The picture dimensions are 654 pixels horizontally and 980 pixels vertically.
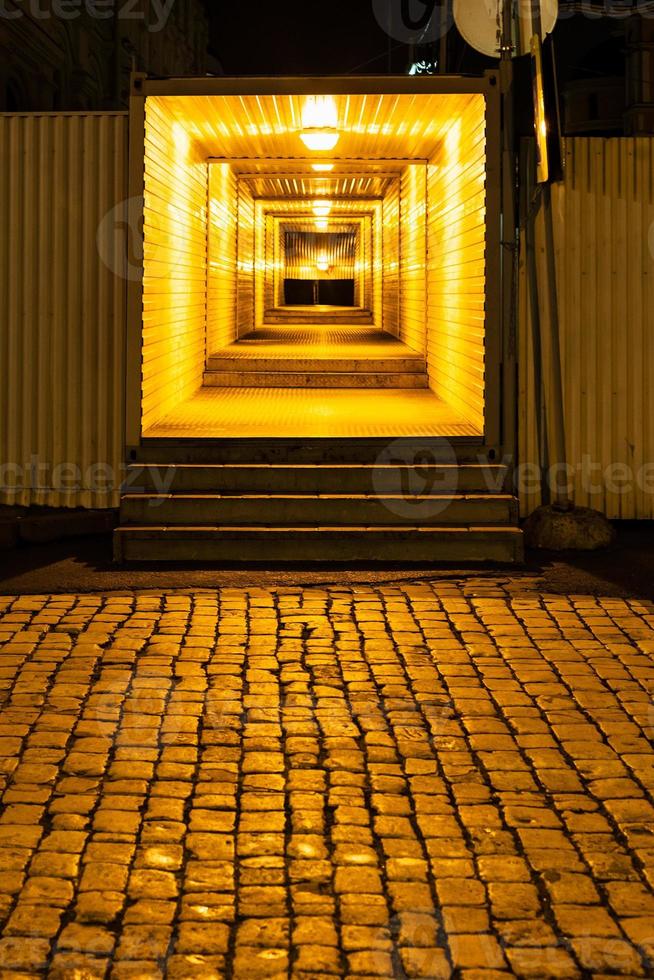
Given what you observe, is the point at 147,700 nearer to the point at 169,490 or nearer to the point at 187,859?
the point at 187,859

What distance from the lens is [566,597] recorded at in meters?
8.16

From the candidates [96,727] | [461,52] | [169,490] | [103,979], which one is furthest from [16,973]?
[461,52]

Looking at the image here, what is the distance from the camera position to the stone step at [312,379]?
13812 mm

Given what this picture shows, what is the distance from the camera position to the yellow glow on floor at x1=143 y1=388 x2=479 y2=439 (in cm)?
987

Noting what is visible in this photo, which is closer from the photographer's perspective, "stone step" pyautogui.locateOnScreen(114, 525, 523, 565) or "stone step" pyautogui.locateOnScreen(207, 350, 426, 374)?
"stone step" pyautogui.locateOnScreen(114, 525, 523, 565)

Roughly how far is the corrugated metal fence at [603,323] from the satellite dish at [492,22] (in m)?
0.96

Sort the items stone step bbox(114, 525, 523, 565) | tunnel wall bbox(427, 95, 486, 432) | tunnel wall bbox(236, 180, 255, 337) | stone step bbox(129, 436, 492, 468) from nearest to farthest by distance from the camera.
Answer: stone step bbox(114, 525, 523, 565)
stone step bbox(129, 436, 492, 468)
tunnel wall bbox(427, 95, 486, 432)
tunnel wall bbox(236, 180, 255, 337)

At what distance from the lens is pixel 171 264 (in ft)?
36.3

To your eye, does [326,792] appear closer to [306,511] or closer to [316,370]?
[306,511]

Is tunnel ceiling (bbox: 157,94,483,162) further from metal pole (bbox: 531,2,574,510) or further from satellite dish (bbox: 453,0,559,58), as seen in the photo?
metal pole (bbox: 531,2,574,510)

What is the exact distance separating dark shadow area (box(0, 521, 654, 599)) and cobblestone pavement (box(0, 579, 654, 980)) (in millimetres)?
632

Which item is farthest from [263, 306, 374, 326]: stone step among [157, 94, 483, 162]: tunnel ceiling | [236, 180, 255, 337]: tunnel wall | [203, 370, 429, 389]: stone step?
[157, 94, 483, 162]: tunnel ceiling

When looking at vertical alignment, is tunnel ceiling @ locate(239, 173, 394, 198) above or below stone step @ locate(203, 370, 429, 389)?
above

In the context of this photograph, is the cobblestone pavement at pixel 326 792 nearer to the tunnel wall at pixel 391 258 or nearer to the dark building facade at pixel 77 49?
the tunnel wall at pixel 391 258
